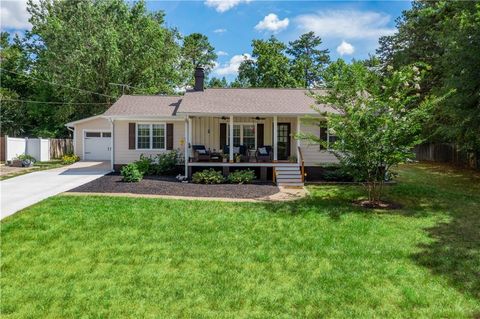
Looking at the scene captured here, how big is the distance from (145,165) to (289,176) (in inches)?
246

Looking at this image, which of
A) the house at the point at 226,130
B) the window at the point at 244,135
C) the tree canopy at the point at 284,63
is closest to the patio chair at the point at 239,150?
the house at the point at 226,130

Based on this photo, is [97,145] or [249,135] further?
[97,145]

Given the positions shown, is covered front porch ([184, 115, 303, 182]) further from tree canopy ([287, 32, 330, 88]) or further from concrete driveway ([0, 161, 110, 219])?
tree canopy ([287, 32, 330, 88])

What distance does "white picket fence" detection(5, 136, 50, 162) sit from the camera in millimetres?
19628

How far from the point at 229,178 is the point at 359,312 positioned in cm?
956

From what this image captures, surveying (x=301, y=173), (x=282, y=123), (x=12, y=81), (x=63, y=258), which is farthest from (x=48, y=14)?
(x=63, y=258)

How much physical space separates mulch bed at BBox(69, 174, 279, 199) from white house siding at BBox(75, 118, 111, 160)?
414 inches

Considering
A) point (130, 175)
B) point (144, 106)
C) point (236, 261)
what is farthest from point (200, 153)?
point (236, 261)

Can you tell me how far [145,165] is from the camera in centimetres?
1477

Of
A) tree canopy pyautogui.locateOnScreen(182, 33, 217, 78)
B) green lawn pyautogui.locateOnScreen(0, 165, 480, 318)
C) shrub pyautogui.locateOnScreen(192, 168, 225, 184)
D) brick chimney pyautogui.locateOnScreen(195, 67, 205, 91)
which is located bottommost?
green lawn pyautogui.locateOnScreen(0, 165, 480, 318)

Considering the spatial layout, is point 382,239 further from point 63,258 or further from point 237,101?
point 237,101

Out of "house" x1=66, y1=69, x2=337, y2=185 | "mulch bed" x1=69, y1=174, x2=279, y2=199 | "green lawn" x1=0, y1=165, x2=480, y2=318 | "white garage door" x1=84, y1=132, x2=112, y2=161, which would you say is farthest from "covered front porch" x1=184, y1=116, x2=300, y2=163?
"white garage door" x1=84, y1=132, x2=112, y2=161

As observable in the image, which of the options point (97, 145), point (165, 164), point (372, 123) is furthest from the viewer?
point (97, 145)

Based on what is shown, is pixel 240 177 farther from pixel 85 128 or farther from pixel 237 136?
pixel 85 128
